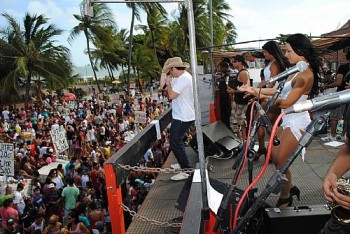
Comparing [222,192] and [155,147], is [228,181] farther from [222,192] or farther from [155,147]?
[155,147]

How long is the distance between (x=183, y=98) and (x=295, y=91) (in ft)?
6.52

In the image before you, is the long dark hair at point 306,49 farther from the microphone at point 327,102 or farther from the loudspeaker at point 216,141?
the loudspeaker at point 216,141

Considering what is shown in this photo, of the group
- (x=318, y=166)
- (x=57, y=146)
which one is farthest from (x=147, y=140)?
(x=57, y=146)

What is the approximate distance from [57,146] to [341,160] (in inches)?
437

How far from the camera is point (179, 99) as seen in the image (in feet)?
16.4

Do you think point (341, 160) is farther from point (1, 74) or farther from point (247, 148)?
point (1, 74)

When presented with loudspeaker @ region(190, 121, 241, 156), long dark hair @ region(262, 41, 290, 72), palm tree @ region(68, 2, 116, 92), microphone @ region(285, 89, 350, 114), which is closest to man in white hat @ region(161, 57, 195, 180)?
loudspeaker @ region(190, 121, 241, 156)

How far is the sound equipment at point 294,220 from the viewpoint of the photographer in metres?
2.89

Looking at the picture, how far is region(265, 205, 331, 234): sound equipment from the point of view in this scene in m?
Result: 2.89

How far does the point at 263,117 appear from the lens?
2623mm

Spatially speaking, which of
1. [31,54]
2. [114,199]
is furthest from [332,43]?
[31,54]

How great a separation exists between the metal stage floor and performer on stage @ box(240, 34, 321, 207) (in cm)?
77

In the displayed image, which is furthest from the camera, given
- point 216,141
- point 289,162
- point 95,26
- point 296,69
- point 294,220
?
point 95,26

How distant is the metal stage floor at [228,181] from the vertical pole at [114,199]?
0.48 feet
